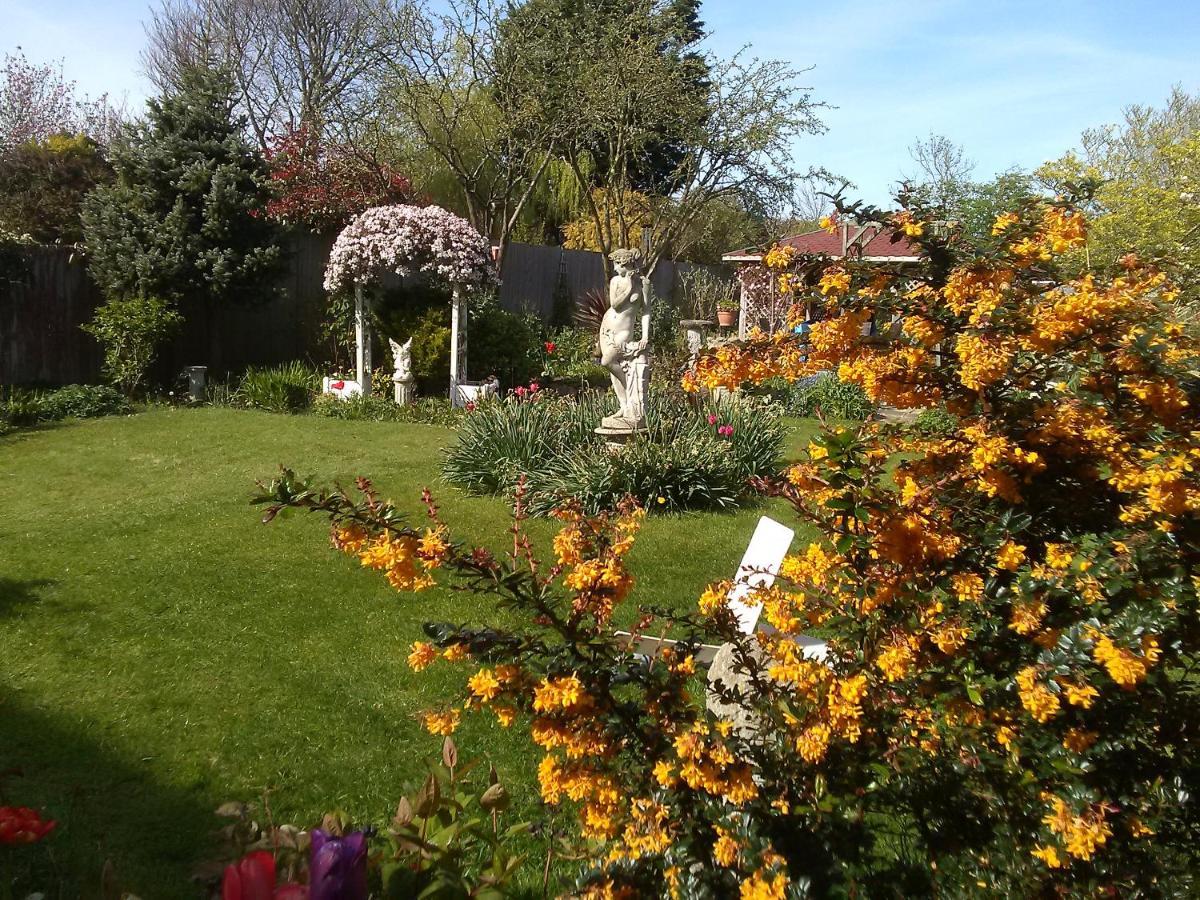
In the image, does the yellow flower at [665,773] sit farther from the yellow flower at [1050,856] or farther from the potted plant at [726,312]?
the potted plant at [726,312]

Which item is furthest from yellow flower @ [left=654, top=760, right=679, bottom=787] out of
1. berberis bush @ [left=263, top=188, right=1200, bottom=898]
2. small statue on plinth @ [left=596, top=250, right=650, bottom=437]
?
small statue on plinth @ [left=596, top=250, right=650, bottom=437]

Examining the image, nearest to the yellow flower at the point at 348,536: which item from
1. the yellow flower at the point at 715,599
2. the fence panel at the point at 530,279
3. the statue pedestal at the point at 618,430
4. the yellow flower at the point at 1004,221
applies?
the yellow flower at the point at 715,599

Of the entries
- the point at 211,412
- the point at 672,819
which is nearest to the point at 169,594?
the point at 672,819

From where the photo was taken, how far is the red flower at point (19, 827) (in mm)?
1676

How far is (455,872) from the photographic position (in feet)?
6.18

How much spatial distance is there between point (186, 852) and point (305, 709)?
105 centimetres

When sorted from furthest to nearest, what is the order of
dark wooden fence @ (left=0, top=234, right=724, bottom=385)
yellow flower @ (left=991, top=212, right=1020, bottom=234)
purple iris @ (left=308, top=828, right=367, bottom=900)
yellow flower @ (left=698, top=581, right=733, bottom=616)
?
dark wooden fence @ (left=0, top=234, right=724, bottom=385), yellow flower @ (left=991, top=212, right=1020, bottom=234), yellow flower @ (left=698, top=581, right=733, bottom=616), purple iris @ (left=308, top=828, right=367, bottom=900)

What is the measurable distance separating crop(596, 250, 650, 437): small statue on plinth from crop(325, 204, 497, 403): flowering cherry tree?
4.90 meters

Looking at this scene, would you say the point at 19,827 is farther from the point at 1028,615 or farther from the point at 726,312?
the point at 726,312

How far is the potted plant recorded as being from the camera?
A: 1995cm

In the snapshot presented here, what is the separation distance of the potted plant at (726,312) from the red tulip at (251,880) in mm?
19197

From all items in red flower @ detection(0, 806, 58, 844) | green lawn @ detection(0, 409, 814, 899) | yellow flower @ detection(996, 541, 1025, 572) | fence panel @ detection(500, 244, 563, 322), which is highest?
fence panel @ detection(500, 244, 563, 322)

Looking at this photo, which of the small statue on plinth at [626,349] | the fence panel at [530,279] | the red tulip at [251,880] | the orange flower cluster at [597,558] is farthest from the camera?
the fence panel at [530,279]

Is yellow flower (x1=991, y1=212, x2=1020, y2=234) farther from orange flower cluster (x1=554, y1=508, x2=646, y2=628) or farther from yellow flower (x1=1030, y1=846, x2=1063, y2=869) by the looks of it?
yellow flower (x1=1030, y1=846, x2=1063, y2=869)
